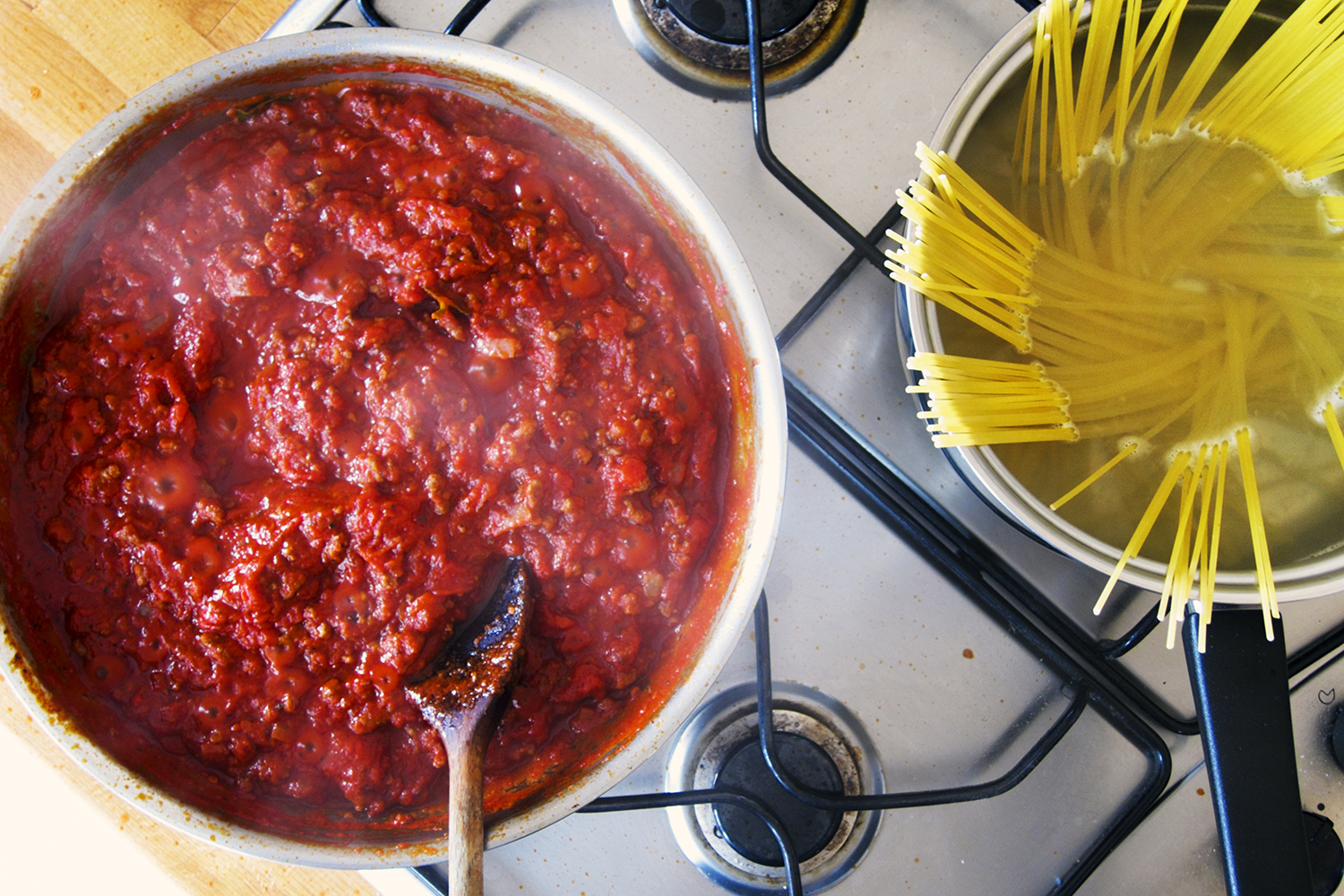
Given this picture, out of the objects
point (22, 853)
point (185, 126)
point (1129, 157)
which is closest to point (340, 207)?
point (185, 126)

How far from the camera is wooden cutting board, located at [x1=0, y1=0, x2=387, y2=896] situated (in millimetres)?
958

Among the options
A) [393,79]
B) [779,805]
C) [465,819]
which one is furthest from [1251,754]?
[393,79]

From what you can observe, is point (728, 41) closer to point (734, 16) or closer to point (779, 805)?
point (734, 16)

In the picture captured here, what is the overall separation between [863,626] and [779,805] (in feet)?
0.74

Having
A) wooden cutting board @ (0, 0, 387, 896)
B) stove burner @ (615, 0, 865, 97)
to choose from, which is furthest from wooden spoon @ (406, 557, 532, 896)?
stove burner @ (615, 0, 865, 97)

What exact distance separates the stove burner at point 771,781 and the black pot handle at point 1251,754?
0.34 meters

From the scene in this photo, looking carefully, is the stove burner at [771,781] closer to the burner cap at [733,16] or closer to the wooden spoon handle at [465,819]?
the wooden spoon handle at [465,819]

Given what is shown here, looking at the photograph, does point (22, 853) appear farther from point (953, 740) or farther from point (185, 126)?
point (953, 740)

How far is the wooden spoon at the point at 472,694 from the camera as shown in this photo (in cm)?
73

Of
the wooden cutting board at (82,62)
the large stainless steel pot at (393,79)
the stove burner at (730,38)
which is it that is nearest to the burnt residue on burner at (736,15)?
the stove burner at (730,38)

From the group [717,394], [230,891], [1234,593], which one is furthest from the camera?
[230,891]

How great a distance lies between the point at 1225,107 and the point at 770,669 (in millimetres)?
753

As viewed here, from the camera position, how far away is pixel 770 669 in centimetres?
93

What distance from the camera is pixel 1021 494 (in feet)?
2.39
